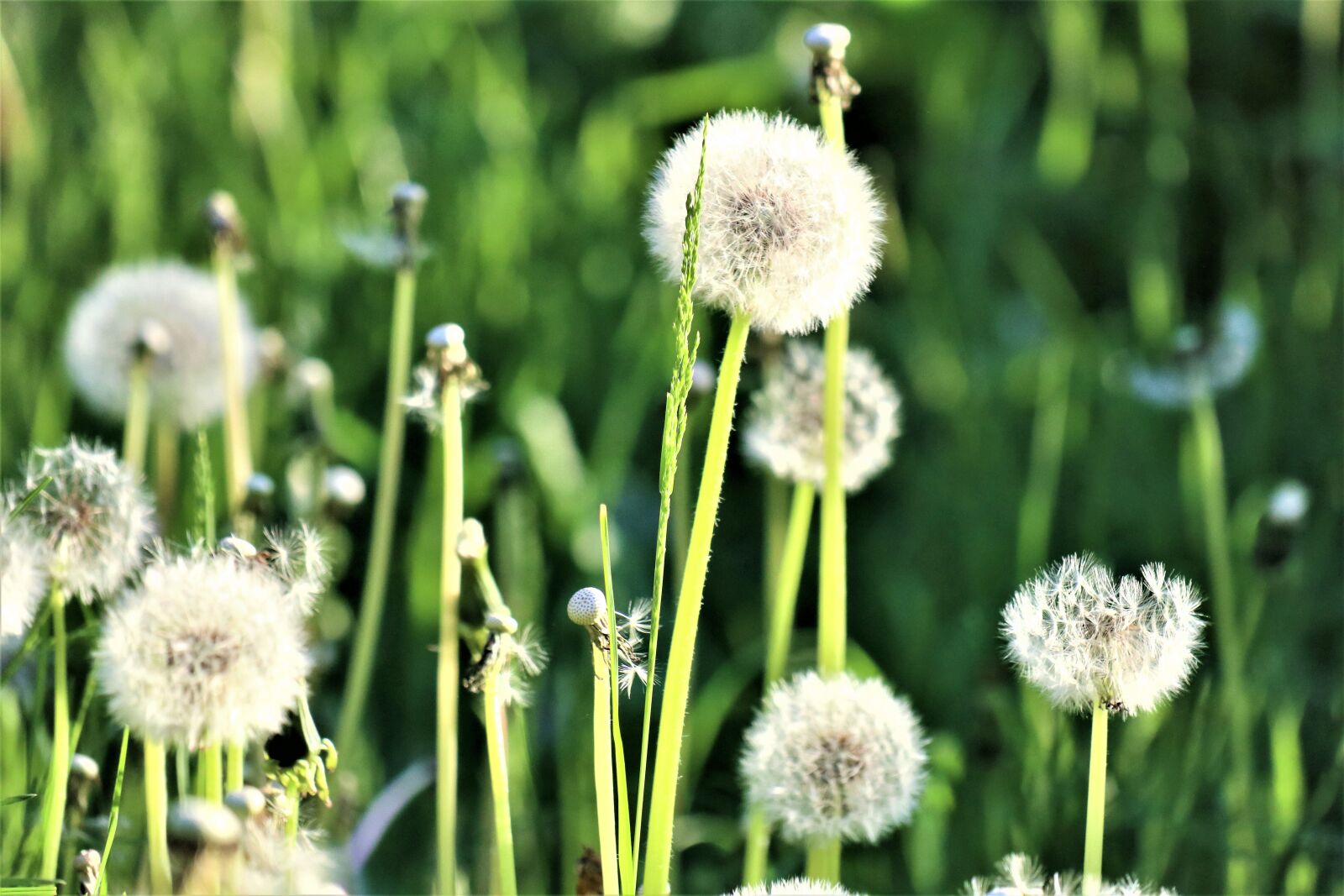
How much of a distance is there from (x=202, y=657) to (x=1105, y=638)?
1.71 ft

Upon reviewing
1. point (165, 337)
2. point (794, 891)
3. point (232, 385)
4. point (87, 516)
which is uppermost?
point (165, 337)

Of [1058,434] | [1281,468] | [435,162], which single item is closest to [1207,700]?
[1058,434]

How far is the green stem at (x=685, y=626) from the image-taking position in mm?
861

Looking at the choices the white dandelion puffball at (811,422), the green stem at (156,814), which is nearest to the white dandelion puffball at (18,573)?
the green stem at (156,814)

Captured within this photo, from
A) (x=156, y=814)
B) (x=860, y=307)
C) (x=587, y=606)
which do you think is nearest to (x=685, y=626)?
(x=587, y=606)

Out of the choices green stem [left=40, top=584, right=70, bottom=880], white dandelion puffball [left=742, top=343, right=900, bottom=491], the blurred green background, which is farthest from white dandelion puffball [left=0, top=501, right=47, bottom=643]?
white dandelion puffball [left=742, top=343, right=900, bottom=491]

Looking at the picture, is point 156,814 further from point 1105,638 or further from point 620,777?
point 1105,638

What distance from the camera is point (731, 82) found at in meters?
2.38

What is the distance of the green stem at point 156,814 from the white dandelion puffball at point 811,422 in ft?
1.95

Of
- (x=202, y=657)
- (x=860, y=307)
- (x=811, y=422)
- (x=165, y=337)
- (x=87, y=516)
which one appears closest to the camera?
(x=202, y=657)

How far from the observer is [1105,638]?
82 cm

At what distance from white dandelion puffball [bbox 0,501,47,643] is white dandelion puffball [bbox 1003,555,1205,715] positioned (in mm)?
624

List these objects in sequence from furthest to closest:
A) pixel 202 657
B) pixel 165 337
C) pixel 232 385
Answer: pixel 165 337 < pixel 232 385 < pixel 202 657

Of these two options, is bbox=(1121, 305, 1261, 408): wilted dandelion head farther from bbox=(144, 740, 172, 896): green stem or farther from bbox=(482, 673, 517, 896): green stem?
bbox=(144, 740, 172, 896): green stem
